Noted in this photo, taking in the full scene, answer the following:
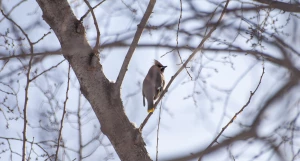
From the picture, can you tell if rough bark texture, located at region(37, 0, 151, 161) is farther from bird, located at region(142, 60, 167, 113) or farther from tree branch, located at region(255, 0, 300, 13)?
bird, located at region(142, 60, 167, 113)

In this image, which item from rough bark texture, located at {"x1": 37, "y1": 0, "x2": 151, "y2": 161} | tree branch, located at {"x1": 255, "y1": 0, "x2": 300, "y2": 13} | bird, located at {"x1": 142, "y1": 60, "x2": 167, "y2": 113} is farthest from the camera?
bird, located at {"x1": 142, "y1": 60, "x2": 167, "y2": 113}

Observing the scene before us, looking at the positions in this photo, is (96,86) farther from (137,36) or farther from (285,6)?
(285,6)

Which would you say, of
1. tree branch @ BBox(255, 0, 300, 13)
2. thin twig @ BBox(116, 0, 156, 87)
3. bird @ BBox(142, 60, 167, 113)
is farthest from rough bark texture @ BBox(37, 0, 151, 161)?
bird @ BBox(142, 60, 167, 113)

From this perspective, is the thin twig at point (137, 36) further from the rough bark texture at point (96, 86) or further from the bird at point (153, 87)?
the bird at point (153, 87)

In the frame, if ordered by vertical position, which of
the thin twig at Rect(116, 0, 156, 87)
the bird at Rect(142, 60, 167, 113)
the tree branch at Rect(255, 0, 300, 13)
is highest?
the bird at Rect(142, 60, 167, 113)

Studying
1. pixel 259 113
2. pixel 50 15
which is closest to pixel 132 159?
pixel 50 15

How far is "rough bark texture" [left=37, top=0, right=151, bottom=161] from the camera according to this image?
3.29 metres

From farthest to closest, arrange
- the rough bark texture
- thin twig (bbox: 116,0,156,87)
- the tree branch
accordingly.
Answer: the rough bark texture → thin twig (bbox: 116,0,156,87) → the tree branch

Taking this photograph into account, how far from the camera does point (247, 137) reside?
1.39 meters

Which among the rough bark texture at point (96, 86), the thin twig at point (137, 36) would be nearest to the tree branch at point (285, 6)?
the thin twig at point (137, 36)

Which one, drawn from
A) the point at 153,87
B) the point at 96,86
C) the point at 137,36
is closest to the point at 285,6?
the point at 137,36

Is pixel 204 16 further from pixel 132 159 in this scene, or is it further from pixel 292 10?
pixel 132 159

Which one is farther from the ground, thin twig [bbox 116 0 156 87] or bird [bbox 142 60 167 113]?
bird [bbox 142 60 167 113]

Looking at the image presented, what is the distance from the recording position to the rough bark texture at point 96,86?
10.8 feet
